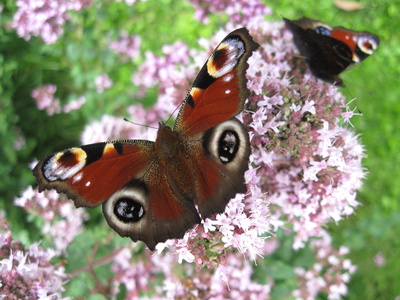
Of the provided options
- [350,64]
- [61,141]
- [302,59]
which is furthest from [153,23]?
[350,64]

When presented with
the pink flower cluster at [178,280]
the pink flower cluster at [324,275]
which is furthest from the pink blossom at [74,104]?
the pink flower cluster at [324,275]

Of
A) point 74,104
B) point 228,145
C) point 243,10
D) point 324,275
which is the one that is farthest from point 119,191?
point 324,275

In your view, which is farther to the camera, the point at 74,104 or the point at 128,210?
the point at 74,104

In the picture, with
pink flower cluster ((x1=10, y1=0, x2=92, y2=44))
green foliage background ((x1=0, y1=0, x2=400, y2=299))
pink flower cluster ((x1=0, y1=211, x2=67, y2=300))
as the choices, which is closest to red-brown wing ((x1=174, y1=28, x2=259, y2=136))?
pink flower cluster ((x1=0, y1=211, x2=67, y2=300))

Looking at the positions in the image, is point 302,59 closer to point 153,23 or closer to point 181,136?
point 181,136

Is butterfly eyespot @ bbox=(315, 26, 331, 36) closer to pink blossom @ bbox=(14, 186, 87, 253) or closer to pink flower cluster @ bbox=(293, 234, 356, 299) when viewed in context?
pink flower cluster @ bbox=(293, 234, 356, 299)

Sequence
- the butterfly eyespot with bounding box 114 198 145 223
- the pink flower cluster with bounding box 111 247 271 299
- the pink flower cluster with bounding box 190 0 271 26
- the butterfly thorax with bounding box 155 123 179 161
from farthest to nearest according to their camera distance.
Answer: the pink flower cluster with bounding box 190 0 271 26, the pink flower cluster with bounding box 111 247 271 299, the butterfly thorax with bounding box 155 123 179 161, the butterfly eyespot with bounding box 114 198 145 223

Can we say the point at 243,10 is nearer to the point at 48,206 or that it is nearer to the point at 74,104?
the point at 74,104
